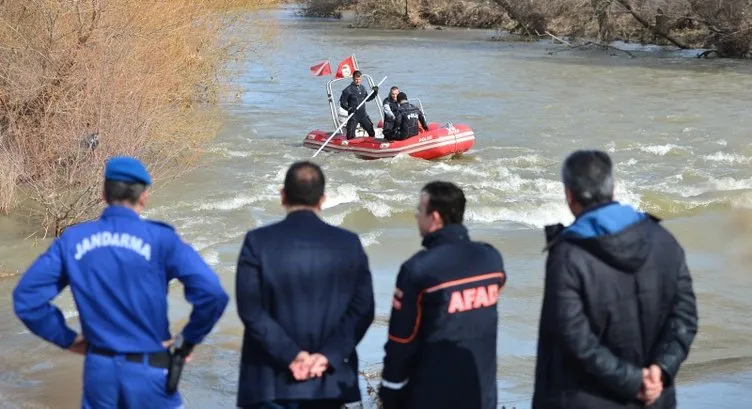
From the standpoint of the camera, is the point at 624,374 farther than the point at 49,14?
No

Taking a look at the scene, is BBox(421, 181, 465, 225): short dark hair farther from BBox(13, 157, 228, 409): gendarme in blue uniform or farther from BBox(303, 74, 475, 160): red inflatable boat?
BBox(303, 74, 475, 160): red inflatable boat

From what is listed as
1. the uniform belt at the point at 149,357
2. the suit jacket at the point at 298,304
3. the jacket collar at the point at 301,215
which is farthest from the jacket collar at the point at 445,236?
the uniform belt at the point at 149,357

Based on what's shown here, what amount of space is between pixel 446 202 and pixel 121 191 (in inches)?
48.5

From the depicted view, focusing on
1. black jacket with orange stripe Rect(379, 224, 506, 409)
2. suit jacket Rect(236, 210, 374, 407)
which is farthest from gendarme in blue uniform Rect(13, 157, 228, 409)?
black jacket with orange stripe Rect(379, 224, 506, 409)

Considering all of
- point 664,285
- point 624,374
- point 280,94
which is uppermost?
point 664,285

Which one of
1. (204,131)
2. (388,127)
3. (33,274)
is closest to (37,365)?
(33,274)

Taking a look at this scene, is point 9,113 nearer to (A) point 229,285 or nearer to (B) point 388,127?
(A) point 229,285

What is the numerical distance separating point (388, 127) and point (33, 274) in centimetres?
1634

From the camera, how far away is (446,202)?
4.23m

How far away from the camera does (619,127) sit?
25.1 m

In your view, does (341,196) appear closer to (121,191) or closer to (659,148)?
(659,148)

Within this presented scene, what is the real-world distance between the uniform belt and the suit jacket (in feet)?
0.97

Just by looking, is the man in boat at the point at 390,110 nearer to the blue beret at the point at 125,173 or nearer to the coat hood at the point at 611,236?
the blue beret at the point at 125,173

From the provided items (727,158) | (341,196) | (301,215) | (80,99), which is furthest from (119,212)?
(727,158)
